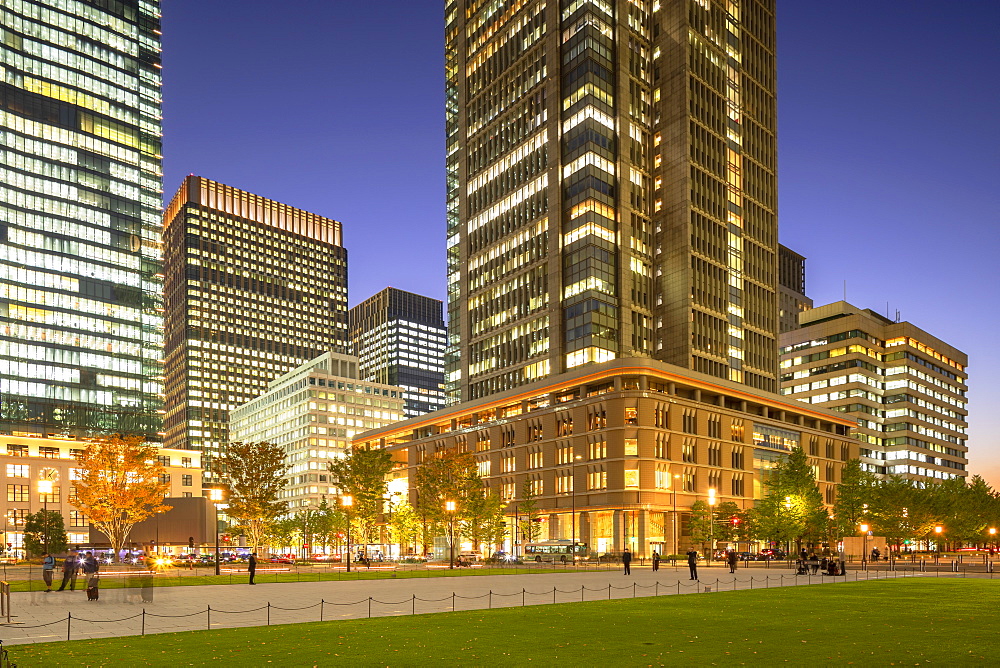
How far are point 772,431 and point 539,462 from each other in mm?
42033

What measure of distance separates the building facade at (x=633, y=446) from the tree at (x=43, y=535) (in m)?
51.7

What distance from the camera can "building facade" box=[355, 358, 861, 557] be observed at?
123m

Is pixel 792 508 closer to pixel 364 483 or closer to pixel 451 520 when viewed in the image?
pixel 451 520

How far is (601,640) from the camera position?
2470 cm

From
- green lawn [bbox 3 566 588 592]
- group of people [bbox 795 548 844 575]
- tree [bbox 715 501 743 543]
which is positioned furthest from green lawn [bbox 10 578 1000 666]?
tree [bbox 715 501 743 543]

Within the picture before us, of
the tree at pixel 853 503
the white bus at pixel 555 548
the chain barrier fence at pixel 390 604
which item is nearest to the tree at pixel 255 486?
the white bus at pixel 555 548

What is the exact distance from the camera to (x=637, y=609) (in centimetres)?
3478

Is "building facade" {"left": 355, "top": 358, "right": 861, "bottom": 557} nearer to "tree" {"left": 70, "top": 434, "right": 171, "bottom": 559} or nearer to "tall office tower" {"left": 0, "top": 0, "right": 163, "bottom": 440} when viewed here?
"tree" {"left": 70, "top": 434, "right": 171, "bottom": 559}

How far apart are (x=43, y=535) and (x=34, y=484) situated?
4406 centimetres

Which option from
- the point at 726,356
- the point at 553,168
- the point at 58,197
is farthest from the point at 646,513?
the point at 58,197

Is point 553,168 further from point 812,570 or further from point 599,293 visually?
point 812,570

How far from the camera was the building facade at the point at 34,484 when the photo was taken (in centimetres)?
14762

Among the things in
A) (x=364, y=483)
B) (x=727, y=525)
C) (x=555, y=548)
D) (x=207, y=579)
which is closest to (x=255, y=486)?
(x=364, y=483)

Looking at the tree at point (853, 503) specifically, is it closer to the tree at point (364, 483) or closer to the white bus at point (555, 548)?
the white bus at point (555, 548)
